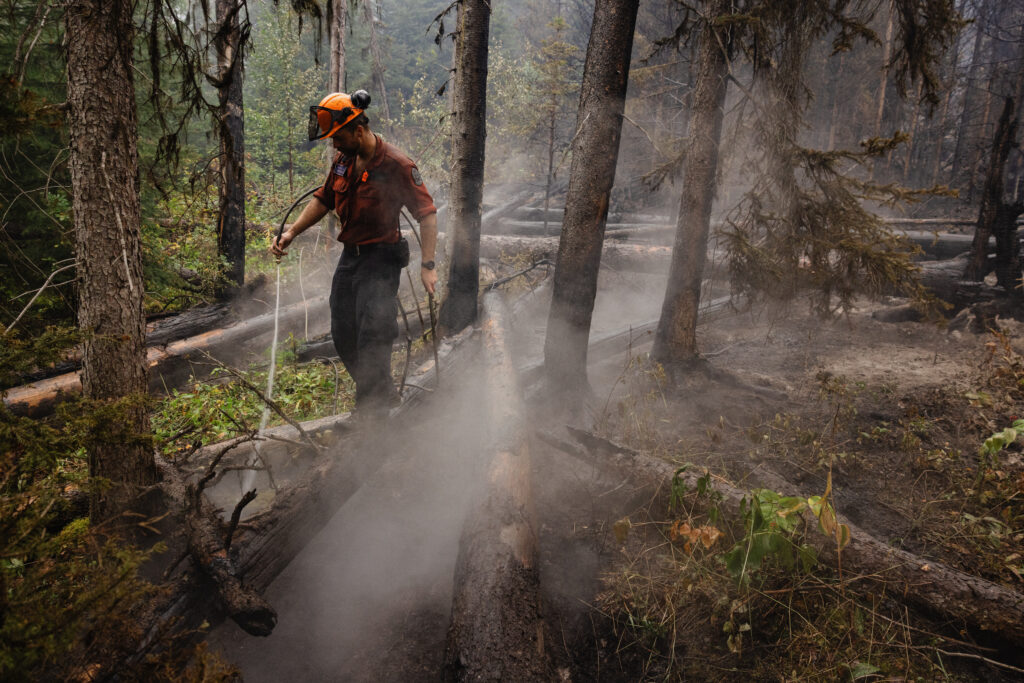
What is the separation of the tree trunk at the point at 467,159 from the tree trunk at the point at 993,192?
28.4ft

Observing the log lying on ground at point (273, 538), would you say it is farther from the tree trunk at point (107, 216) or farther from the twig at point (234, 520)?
the tree trunk at point (107, 216)

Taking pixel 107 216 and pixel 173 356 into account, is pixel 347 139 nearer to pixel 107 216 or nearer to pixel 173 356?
pixel 107 216

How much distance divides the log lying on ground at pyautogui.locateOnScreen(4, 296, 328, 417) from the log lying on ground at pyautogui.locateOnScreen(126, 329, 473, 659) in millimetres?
1631

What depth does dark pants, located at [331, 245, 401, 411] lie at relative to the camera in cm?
414

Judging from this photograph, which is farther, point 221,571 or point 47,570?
point 221,571

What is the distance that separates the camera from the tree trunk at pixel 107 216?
8.02 ft

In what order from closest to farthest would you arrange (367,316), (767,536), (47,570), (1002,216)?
1. (47,570)
2. (767,536)
3. (367,316)
4. (1002,216)

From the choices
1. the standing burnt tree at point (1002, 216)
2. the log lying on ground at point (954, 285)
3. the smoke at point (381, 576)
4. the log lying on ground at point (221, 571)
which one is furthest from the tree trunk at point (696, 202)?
the standing burnt tree at point (1002, 216)

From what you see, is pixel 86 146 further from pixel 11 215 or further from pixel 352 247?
pixel 11 215

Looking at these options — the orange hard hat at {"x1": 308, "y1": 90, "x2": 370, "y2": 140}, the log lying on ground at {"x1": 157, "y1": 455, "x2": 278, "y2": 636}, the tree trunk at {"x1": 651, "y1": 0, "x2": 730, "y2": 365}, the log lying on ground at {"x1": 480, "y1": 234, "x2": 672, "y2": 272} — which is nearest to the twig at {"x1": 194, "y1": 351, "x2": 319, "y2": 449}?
the log lying on ground at {"x1": 157, "y1": 455, "x2": 278, "y2": 636}

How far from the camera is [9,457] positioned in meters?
1.62

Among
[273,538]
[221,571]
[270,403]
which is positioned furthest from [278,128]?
[221,571]

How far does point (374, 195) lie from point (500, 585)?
3.16m

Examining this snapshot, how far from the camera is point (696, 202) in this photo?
5.88 meters
